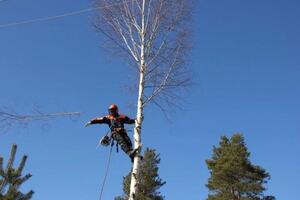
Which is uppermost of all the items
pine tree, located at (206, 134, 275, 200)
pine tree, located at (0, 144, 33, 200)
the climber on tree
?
pine tree, located at (206, 134, 275, 200)

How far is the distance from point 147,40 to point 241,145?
18.7 metres

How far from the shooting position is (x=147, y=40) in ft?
38.2

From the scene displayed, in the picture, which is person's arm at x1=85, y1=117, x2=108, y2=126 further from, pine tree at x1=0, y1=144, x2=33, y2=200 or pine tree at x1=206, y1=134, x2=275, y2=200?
pine tree at x1=206, y1=134, x2=275, y2=200

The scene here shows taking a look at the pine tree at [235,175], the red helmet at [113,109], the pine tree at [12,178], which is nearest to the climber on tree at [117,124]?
the red helmet at [113,109]

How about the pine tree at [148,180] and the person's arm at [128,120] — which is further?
the pine tree at [148,180]

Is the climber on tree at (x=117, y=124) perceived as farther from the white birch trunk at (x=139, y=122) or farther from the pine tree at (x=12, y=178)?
the pine tree at (x=12, y=178)

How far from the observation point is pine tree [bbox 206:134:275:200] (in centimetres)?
2723

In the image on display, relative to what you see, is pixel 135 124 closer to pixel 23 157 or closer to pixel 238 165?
pixel 23 157

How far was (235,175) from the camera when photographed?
92.4 feet

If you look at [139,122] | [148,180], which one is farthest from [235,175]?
[139,122]

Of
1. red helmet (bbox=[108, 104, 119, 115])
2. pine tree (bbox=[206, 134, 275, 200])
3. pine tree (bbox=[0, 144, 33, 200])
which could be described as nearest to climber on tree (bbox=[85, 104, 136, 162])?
red helmet (bbox=[108, 104, 119, 115])

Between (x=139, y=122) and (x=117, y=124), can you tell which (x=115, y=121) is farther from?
(x=139, y=122)

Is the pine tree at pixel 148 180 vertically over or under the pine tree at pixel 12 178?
over

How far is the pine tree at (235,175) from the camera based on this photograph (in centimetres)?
2723
